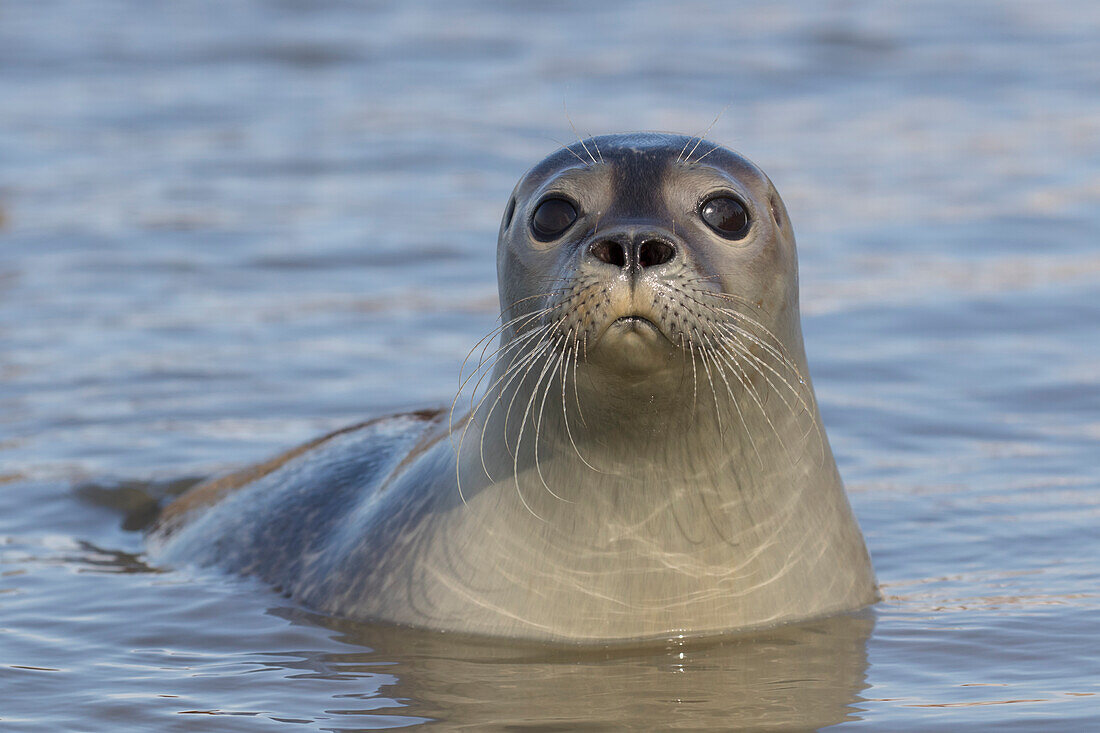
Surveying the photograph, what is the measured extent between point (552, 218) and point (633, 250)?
547 millimetres

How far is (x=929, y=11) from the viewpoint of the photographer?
19594 mm

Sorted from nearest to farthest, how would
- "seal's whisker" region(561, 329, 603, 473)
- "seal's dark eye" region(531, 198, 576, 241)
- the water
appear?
1. "seal's whisker" region(561, 329, 603, 473)
2. "seal's dark eye" region(531, 198, 576, 241)
3. the water

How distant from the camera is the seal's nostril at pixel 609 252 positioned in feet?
15.3

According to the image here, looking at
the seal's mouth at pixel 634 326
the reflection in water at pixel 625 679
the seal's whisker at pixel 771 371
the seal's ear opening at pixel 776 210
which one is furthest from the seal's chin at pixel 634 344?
the reflection in water at pixel 625 679

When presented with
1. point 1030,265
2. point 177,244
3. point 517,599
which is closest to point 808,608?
point 517,599

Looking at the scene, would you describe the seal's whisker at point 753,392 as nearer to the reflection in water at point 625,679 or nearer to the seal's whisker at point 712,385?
the seal's whisker at point 712,385

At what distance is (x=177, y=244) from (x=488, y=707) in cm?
771

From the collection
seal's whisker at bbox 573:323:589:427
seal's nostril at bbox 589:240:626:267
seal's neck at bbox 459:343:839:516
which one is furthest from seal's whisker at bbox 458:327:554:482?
seal's nostril at bbox 589:240:626:267

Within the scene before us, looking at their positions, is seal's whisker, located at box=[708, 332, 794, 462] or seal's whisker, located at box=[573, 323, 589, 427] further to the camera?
seal's whisker, located at box=[708, 332, 794, 462]

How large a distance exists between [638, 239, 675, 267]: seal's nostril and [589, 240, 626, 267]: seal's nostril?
0.05 meters

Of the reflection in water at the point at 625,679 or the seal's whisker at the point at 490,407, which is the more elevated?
the seal's whisker at the point at 490,407

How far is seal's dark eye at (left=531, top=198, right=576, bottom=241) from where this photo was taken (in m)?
5.13

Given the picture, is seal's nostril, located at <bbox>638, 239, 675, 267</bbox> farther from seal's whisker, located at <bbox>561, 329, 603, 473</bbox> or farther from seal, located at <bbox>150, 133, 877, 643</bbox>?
seal's whisker, located at <bbox>561, 329, 603, 473</bbox>

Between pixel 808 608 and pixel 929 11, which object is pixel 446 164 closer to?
pixel 929 11
